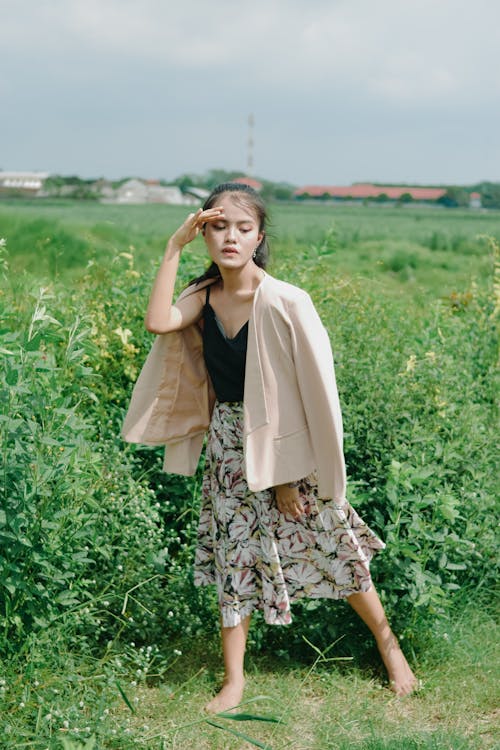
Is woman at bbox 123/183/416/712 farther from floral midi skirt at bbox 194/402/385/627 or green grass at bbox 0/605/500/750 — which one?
green grass at bbox 0/605/500/750

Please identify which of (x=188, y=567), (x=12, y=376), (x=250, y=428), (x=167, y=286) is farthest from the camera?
(x=188, y=567)

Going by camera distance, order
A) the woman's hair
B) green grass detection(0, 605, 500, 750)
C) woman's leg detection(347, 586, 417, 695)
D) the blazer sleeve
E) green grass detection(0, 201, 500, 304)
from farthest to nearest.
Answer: green grass detection(0, 201, 500, 304) → woman's leg detection(347, 586, 417, 695) → the woman's hair → the blazer sleeve → green grass detection(0, 605, 500, 750)

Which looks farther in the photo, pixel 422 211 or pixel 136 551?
pixel 422 211

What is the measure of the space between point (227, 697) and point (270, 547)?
48 centimetres

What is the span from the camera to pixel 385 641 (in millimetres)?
3055

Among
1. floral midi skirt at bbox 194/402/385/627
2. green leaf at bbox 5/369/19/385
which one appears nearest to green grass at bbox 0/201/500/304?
floral midi skirt at bbox 194/402/385/627

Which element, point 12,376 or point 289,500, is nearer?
point 12,376

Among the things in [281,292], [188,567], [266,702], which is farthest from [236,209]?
[266,702]

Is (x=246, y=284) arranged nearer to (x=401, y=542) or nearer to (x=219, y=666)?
(x=401, y=542)

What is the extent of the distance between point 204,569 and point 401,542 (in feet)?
2.22

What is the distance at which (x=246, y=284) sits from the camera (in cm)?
293

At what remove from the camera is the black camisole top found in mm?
2875

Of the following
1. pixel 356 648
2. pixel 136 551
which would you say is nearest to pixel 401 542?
pixel 356 648

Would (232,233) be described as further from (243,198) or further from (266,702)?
(266,702)
